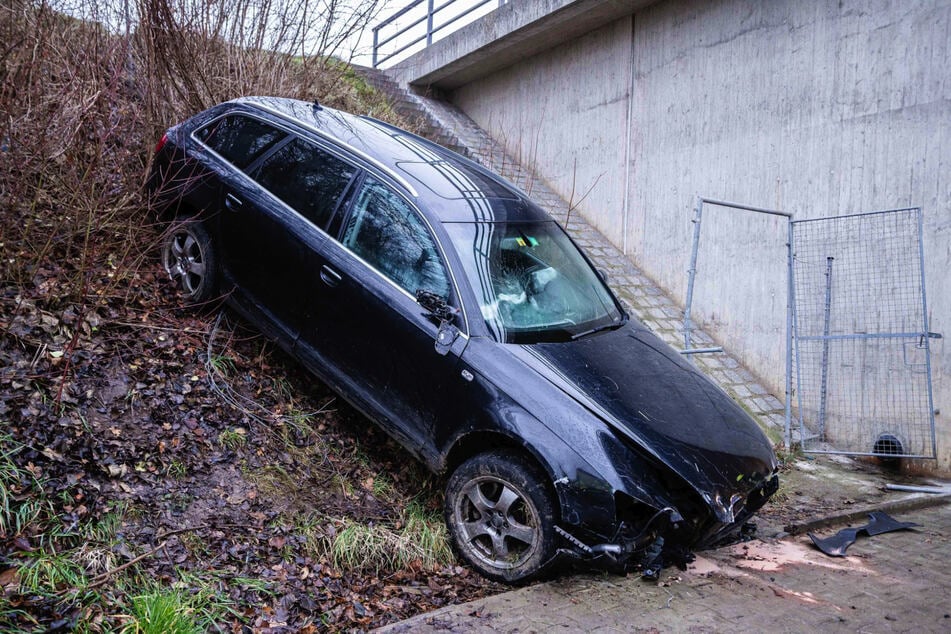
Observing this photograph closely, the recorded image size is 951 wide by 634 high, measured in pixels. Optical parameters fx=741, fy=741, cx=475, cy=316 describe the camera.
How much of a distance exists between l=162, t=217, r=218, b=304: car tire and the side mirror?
2.05 metres

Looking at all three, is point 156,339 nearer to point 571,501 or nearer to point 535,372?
point 535,372

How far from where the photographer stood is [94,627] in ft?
10.2

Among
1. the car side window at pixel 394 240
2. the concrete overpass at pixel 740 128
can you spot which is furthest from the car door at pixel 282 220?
the concrete overpass at pixel 740 128

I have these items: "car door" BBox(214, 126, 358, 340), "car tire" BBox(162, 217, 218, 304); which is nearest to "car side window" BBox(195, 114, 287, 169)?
"car door" BBox(214, 126, 358, 340)

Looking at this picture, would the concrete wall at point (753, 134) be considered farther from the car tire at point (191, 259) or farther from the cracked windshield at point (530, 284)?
the car tire at point (191, 259)

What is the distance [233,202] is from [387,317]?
1.79m

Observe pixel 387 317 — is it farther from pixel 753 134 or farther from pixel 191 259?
pixel 753 134

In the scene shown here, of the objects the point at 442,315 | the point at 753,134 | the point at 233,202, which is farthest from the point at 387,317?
the point at 753,134

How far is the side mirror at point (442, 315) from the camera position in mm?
4414

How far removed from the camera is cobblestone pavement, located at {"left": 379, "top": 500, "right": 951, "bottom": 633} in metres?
3.64

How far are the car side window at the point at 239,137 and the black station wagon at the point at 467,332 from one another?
18 millimetres

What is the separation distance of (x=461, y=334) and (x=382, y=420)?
2.65 ft

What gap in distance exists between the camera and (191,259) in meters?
5.82

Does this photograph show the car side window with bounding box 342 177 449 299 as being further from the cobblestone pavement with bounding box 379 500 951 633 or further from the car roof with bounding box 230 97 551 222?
the cobblestone pavement with bounding box 379 500 951 633
